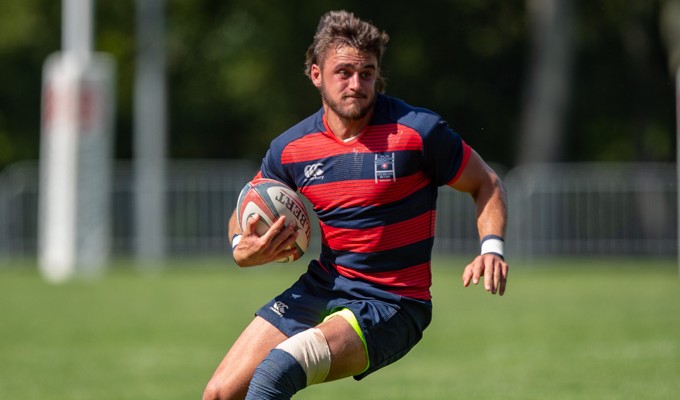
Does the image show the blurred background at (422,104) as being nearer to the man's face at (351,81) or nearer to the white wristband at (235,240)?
the white wristband at (235,240)

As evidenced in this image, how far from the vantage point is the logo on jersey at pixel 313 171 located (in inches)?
253

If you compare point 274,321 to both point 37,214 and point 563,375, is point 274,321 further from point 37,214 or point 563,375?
point 37,214

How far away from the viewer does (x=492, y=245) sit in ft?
20.2

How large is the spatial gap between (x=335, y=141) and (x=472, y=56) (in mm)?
30910

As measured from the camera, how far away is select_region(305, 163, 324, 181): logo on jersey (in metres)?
6.42

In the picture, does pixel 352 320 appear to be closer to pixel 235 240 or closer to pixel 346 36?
pixel 235 240

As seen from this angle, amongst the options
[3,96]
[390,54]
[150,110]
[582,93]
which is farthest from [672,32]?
[3,96]

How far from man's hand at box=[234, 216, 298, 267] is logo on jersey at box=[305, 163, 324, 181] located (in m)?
0.26

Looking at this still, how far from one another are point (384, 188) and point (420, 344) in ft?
24.7

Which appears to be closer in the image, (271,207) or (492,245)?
(492,245)

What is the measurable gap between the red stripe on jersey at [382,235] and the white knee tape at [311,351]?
1.78 ft

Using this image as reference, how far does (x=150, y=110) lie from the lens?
99.3 feet

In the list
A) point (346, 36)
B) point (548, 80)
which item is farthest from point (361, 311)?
point (548, 80)

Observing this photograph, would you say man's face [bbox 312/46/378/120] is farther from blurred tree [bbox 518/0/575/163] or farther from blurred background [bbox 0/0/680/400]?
blurred tree [bbox 518/0/575/163]
